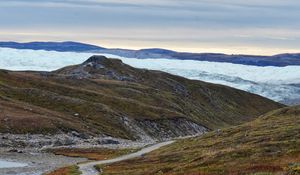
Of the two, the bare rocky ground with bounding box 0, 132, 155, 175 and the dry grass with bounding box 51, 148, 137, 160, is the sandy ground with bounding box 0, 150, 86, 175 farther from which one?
the dry grass with bounding box 51, 148, 137, 160

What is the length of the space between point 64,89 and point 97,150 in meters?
79.4

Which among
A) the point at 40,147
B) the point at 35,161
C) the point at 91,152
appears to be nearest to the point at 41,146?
the point at 40,147

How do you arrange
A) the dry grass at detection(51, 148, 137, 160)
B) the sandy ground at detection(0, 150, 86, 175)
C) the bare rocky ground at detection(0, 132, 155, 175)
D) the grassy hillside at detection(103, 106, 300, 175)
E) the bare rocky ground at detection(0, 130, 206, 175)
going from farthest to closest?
the dry grass at detection(51, 148, 137, 160), the bare rocky ground at detection(0, 130, 206, 175), the bare rocky ground at detection(0, 132, 155, 175), the sandy ground at detection(0, 150, 86, 175), the grassy hillside at detection(103, 106, 300, 175)

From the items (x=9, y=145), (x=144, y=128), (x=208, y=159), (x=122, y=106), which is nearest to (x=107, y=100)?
(x=122, y=106)

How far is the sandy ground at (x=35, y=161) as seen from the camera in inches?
3108

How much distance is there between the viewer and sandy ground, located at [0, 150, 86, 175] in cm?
7895

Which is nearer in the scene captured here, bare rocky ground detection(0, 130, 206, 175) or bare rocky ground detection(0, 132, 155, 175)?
bare rocky ground detection(0, 132, 155, 175)

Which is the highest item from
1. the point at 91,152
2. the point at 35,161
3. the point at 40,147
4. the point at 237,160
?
the point at 237,160

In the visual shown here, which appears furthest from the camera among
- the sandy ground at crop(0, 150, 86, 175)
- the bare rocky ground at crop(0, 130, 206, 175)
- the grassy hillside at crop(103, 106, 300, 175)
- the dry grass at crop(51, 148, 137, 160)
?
the dry grass at crop(51, 148, 137, 160)

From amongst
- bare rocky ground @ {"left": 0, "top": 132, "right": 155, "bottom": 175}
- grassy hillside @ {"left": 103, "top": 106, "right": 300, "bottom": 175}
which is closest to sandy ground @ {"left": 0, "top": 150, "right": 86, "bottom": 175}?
bare rocky ground @ {"left": 0, "top": 132, "right": 155, "bottom": 175}

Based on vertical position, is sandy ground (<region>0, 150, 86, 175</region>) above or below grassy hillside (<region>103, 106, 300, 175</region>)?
below

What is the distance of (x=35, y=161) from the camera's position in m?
96.7

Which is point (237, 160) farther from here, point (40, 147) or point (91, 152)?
point (40, 147)

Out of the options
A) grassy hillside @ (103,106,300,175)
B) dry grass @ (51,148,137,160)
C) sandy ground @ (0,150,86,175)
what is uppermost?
grassy hillside @ (103,106,300,175)
